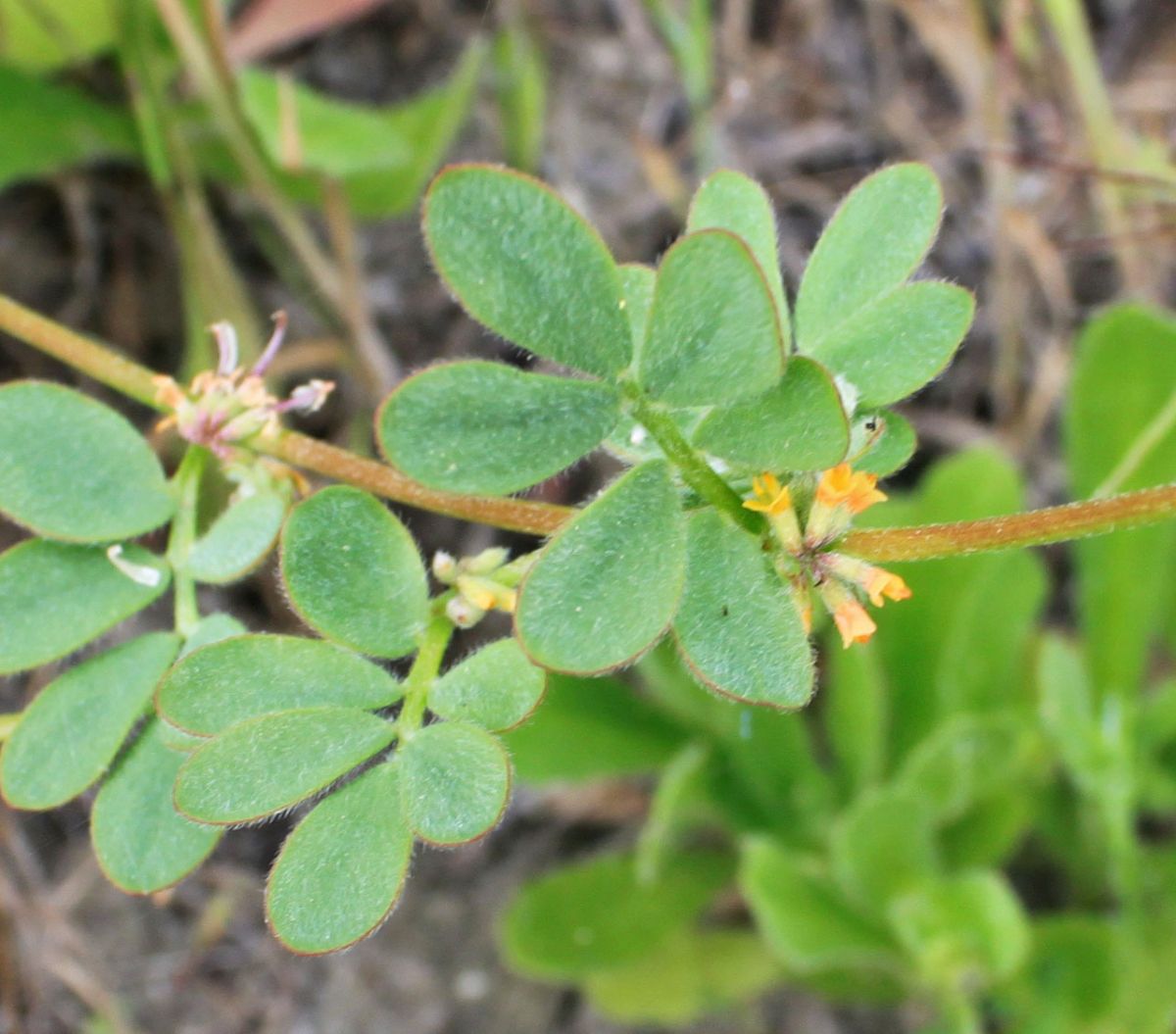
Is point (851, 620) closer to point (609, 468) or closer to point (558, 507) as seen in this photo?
point (558, 507)

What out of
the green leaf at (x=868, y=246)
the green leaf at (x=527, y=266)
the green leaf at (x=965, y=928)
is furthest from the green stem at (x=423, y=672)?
the green leaf at (x=965, y=928)

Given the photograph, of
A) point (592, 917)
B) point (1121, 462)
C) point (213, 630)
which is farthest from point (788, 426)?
point (592, 917)

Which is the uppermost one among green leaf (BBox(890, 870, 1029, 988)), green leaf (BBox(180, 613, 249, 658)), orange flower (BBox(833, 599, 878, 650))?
orange flower (BBox(833, 599, 878, 650))

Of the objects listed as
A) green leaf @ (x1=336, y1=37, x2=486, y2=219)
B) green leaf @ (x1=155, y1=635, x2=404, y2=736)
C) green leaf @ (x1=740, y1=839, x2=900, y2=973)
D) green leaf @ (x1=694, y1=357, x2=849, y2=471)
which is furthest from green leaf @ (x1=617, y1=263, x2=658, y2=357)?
green leaf @ (x1=336, y1=37, x2=486, y2=219)

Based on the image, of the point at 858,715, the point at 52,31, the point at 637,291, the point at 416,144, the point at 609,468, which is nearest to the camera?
the point at 637,291

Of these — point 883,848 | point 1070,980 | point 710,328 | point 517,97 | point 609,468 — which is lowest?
point 1070,980

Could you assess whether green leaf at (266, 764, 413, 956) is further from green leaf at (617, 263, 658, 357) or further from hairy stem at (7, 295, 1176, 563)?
green leaf at (617, 263, 658, 357)
